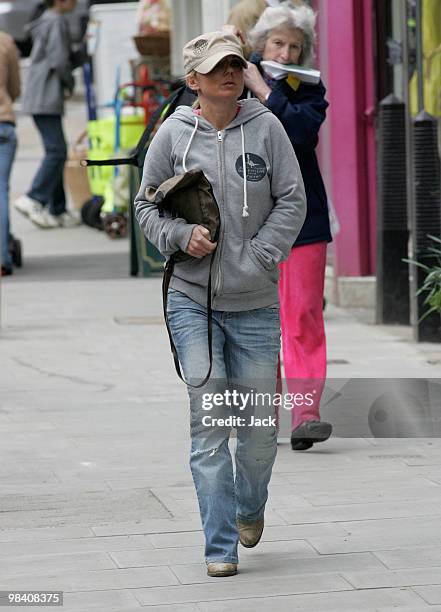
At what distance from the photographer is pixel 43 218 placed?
17031 mm

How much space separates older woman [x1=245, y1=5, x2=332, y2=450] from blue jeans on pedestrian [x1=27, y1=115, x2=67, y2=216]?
31.3ft

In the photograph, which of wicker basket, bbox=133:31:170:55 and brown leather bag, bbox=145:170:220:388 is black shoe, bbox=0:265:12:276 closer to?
wicker basket, bbox=133:31:170:55

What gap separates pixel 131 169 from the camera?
40.8 ft

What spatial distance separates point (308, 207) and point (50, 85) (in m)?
9.72

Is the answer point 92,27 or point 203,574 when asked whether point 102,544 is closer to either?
point 203,574

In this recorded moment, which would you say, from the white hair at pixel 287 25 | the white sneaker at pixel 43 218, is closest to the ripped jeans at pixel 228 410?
the white hair at pixel 287 25

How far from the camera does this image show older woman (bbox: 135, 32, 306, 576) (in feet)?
16.3

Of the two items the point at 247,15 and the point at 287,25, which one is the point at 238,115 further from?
the point at 247,15

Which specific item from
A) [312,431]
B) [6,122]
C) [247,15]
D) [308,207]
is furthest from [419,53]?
[6,122]

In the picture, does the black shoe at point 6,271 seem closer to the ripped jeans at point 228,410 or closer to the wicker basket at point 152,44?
the wicker basket at point 152,44

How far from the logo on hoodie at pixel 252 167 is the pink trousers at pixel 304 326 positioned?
5.38 feet

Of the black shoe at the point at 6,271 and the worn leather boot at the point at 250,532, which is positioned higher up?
the worn leather boot at the point at 250,532

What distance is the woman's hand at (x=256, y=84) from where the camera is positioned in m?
6.39

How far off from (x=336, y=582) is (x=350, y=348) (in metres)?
4.67
